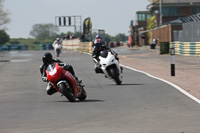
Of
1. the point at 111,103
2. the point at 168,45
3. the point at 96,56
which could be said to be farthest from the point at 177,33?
the point at 111,103

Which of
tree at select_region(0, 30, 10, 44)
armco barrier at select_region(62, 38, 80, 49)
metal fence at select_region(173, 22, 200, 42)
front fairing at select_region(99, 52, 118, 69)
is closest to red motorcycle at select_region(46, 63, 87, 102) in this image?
front fairing at select_region(99, 52, 118, 69)

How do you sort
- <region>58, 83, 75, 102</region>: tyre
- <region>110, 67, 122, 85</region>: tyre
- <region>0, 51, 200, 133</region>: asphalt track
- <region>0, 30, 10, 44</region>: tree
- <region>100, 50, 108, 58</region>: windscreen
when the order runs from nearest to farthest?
<region>0, 51, 200, 133</region>: asphalt track < <region>58, 83, 75, 102</region>: tyre < <region>110, 67, 122, 85</region>: tyre < <region>100, 50, 108, 58</region>: windscreen < <region>0, 30, 10, 44</region>: tree

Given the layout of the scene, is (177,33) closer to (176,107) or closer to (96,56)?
(96,56)

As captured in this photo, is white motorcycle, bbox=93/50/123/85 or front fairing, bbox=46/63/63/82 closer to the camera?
front fairing, bbox=46/63/63/82

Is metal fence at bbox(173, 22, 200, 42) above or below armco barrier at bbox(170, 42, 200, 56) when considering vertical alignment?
above

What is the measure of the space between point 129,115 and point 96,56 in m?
8.30

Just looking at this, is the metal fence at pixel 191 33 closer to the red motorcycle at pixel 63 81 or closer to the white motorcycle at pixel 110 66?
the white motorcycle at pixel 110 66

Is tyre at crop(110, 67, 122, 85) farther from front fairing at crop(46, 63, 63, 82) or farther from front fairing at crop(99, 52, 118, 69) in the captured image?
front fairing at crop(46, 63, 63, 82)

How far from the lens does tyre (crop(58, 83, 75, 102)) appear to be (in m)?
11.5

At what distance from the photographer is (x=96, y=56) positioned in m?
17.6

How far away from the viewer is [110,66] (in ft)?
53.5

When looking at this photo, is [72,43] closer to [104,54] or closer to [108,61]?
[104,54]

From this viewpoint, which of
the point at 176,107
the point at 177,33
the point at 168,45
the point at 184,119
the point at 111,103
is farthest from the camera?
the point at 177,33

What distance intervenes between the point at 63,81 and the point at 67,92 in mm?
247
